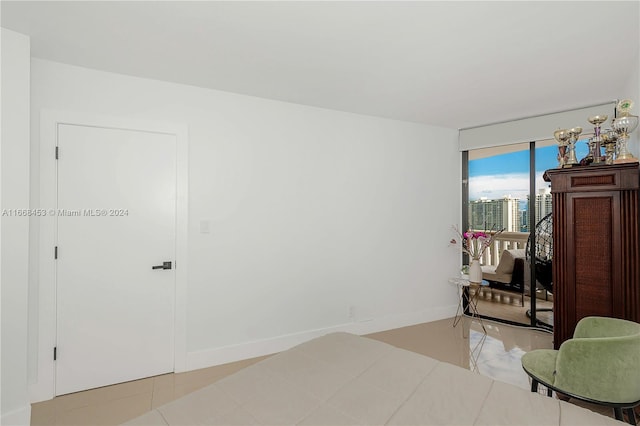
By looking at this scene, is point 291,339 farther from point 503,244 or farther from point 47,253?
point 503,244

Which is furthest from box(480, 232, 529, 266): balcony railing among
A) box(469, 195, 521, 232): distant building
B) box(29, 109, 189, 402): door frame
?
box(29, 109, 189, 402): door frame

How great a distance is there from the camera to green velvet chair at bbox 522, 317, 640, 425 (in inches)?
72.5

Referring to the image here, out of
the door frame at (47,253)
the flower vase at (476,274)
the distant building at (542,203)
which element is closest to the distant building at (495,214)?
the distant building at (542,203)

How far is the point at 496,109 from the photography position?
12.3 feet

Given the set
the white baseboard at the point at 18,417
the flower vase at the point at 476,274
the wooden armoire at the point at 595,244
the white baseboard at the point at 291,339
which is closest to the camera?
the white baseboard at the point at 18,417

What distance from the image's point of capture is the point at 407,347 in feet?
11.7

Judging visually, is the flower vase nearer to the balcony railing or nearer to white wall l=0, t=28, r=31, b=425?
the balcony railing

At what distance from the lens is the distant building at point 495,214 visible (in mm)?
4326

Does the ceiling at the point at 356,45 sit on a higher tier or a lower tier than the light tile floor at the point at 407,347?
higher

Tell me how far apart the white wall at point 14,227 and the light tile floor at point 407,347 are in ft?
1.11

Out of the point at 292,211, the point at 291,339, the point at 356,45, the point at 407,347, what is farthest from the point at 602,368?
A: the point at 292,211

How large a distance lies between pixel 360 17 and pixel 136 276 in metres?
2.60

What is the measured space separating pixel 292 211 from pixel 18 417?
8.27ft

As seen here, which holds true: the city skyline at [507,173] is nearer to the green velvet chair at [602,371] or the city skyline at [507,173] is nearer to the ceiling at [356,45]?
the ceiling at [356,45]
